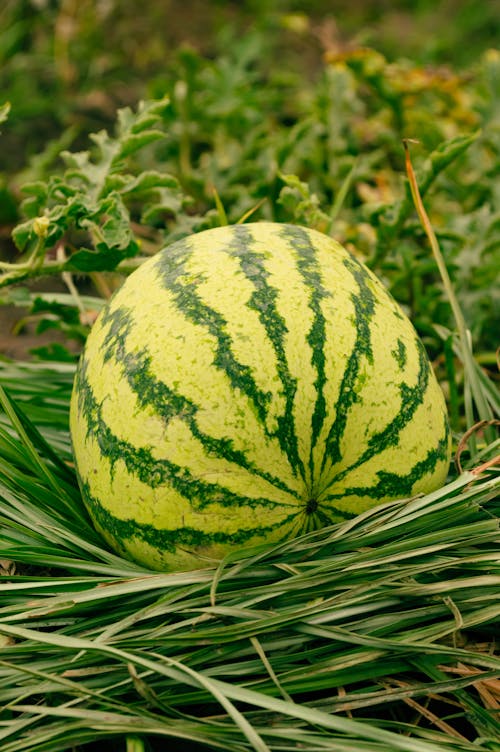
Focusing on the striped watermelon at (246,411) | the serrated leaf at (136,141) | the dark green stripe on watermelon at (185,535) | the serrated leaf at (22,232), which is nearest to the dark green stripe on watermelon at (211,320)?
the striped watermelon at (246,411)

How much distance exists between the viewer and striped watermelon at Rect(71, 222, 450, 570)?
5.08ft

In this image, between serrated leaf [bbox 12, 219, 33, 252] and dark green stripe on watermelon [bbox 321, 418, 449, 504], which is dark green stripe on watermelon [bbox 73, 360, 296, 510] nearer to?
dark green stripe on watermelon [bbox 321, 418, 449, 504]

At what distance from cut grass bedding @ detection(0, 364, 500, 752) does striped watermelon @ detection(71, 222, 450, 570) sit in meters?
0.07

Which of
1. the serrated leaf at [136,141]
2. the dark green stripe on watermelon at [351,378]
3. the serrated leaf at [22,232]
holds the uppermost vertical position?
the serrated leaf at [136,141]

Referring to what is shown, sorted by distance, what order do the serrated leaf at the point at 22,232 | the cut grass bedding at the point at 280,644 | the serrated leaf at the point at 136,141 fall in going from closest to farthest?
the cut grass bedding at the point at 280,644 → the serrated leaf at the point at 22,232 → the serrated leaf at the point at 136,141

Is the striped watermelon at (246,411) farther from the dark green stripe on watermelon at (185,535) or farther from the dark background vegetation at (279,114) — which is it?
the dark background vegetation at (279,114)

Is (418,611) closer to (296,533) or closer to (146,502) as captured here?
(296,533)

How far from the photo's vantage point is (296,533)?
164cm

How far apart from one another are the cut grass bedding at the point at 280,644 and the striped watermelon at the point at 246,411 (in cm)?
7

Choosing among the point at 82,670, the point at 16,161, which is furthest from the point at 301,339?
the point at 16,161

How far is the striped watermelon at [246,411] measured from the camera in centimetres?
155

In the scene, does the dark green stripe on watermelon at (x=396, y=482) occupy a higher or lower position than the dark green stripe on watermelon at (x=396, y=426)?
lower

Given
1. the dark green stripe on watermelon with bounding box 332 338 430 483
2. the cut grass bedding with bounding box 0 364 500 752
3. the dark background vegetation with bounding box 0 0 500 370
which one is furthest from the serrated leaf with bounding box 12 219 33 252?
the dark green stripe on watermelon with bounding box 332 338 430 483

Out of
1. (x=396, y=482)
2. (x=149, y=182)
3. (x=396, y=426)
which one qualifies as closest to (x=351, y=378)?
(x=396, y=426)
